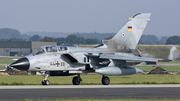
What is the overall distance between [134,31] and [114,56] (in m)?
4.08

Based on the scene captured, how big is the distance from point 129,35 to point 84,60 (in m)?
5.03

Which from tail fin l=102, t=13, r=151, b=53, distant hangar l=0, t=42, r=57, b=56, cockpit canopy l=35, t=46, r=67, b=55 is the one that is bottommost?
cockpit canopy l=35, t=46, r=67, b=55

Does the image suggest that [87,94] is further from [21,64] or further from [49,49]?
[49,49]

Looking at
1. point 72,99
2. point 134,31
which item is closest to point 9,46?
point 134,31

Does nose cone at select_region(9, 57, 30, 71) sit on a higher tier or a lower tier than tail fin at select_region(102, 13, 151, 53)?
lower

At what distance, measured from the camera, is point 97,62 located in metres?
22.9

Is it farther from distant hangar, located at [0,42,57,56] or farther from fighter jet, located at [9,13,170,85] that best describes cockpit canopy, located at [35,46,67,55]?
distant hangar, located at [0,42,57,56]

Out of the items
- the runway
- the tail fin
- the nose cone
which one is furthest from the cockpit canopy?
the tail fin

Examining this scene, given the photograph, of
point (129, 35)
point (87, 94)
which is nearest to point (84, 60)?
point (129, 35)

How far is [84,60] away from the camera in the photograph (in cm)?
2230

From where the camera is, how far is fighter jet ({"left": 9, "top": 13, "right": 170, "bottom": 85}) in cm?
2103

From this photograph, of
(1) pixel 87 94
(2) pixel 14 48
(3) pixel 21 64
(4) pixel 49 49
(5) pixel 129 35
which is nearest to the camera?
(1) pixel 87 94

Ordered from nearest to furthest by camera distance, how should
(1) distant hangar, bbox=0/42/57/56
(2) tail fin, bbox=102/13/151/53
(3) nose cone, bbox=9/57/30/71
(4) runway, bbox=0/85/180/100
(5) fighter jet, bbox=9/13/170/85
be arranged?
(4) runway, bbox=0/85/180/100 → (3) nose cone, bbox=9/57/30/71 → (5) fighter jet, bbox=9/13/170/85 → (2) tail fin, bbox=102/13/151/53 → (1) distant hangar, bbox=0/42/57/56

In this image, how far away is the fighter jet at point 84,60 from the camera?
21.0 meters
